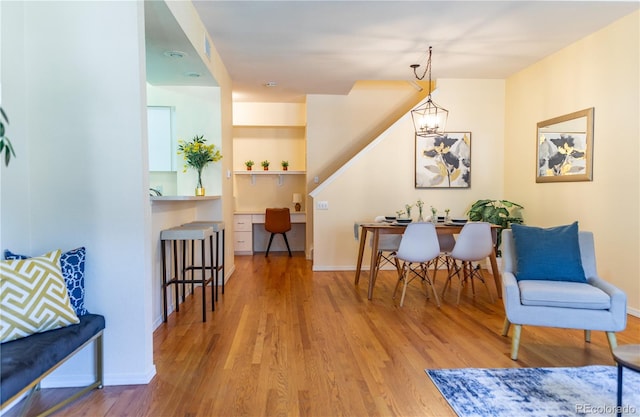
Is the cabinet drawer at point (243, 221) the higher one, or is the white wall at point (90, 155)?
the white wall at point (90, 155)

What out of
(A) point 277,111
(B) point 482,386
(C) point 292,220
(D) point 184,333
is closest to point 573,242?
(B) point 482,386

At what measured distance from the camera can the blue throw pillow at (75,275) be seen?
203 centimetres

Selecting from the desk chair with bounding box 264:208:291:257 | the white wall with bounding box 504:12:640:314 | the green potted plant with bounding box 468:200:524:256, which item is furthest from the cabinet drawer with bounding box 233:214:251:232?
the white wall with bounding box 504:12:640:314

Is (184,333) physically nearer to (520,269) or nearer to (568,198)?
(520,269)

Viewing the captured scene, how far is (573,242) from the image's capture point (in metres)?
2.74

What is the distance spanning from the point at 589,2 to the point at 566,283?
8.09 feet

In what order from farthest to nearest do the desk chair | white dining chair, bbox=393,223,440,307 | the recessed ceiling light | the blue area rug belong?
the desk chair
white dining chair, bbox=393,223,440,307
the recessed ceiling light
the blue area rug

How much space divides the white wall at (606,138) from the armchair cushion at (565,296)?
1455 mm

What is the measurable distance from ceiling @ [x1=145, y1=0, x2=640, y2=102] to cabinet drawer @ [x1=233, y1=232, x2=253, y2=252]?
2837 mm

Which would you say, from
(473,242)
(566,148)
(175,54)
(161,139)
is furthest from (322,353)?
(566,148)

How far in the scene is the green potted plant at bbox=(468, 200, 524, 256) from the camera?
5034 mm

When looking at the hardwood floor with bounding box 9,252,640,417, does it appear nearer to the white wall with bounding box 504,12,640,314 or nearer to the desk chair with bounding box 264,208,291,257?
the white wall with bounding box 504,12,640,314

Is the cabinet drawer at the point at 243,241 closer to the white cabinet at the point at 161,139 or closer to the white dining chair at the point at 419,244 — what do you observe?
the white cabinet at the point at 161,139

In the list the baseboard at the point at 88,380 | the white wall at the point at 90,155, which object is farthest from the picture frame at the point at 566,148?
the baseboard at the point at 88,380
